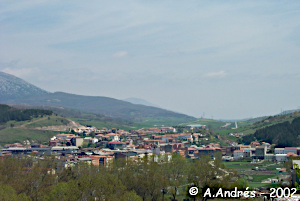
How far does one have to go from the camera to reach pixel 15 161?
47.6m

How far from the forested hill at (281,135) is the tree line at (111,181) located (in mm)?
38874

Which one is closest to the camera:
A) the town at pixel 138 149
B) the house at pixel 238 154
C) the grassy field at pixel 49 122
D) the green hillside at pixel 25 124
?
the town at pixel 138 149

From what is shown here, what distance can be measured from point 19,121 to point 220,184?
73708mm

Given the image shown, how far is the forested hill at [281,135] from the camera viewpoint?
3317 inches

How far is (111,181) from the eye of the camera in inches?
1490

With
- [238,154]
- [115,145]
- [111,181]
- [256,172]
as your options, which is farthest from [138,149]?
[111,181]

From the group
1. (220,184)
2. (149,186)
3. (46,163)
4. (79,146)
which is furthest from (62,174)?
(79,146)

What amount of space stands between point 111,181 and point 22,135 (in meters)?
58.2

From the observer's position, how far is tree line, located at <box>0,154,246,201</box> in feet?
A: 113

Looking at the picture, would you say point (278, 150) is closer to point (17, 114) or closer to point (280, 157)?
point (280, 157)

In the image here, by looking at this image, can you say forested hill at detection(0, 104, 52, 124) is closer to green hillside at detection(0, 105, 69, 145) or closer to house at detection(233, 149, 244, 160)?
green hillside at detection(0, 105, 69, 145)

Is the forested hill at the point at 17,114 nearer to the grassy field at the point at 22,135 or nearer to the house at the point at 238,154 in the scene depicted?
the grassy field at the point at 22,135

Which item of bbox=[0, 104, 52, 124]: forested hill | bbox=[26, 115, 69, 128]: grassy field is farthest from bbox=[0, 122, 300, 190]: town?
bbox=[0, 104, 52, 124]: forested hill

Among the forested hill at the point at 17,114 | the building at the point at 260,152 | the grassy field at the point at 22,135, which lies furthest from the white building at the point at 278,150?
the forested hill at the point at 17,114
